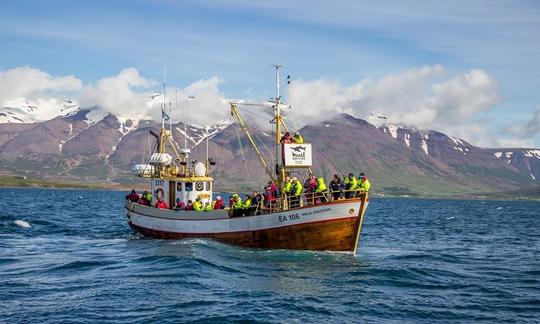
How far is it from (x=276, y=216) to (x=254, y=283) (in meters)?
10.9

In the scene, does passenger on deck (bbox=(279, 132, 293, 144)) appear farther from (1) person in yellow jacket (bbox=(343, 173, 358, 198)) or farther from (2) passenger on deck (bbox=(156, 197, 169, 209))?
(2) passenger on deck (bbox=(156, 197, 169, 209))

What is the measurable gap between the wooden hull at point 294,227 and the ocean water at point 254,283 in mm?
891

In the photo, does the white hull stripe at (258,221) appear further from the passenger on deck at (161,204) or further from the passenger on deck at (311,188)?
the passenger on deck at (311,188)

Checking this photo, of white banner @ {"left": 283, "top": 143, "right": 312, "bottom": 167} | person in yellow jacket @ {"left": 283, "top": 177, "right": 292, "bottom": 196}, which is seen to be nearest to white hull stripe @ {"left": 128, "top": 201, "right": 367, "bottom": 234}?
person in yellow jacket @ {"left": 283, "top": 177, "right": 292, "bottom": 196}

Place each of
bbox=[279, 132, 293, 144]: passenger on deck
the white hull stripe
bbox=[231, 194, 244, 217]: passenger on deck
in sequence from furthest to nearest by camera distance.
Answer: bbox=[279, 132, 293, 144]: passenger on deck → bbox=[231, 194, 244, 217]: passenger on deck → the white hull stripe

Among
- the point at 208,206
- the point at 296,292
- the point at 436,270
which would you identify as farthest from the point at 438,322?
the point at 208,206

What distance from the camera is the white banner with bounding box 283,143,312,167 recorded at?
43.1 meters

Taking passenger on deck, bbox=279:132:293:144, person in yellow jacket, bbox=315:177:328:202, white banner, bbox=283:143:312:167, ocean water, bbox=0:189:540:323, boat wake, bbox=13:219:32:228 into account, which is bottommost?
ocean water, bbox=0:189:540:323

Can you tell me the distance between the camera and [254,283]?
30.9m

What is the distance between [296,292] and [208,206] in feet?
64.8

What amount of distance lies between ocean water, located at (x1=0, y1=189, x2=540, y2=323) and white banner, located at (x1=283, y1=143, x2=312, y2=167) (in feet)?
20.8

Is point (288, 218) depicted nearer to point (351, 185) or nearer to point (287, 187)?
point (287, 187)

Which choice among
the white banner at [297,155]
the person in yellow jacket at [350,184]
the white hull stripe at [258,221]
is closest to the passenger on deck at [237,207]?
the white hull stripe at [258,221]

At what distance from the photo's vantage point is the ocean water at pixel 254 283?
24.8 m
